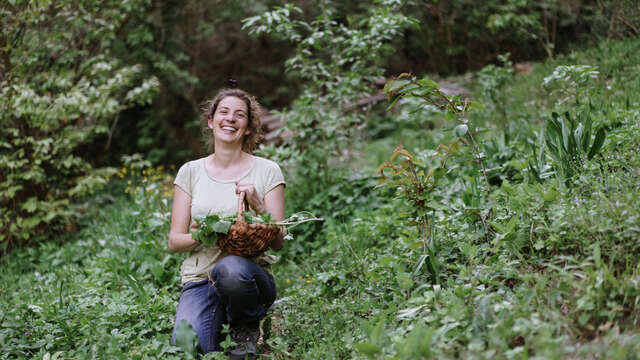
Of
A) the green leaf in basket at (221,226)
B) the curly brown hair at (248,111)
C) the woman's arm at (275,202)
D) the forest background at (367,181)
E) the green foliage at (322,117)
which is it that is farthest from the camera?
the green foliage at (322,117)

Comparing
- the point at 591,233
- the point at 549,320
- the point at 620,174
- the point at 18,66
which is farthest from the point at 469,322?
the point at 18,66

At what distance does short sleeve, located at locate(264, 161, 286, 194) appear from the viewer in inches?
101

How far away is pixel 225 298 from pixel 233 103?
1.12m

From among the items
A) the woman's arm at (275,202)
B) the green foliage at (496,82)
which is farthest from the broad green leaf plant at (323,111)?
the woman's arm at (275,202)

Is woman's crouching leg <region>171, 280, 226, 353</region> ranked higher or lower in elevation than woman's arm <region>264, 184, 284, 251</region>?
lower

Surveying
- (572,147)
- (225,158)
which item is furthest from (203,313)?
(572,147)

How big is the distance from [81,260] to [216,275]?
266cm

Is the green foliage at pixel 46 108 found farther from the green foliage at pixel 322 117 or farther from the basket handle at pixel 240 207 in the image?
the basket handle at pixel 240 207

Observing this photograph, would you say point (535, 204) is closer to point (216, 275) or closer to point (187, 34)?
point (216, 275)

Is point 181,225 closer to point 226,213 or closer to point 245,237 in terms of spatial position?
point 226,213

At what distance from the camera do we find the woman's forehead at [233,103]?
2.66 metres

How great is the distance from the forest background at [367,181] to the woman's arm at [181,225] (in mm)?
490

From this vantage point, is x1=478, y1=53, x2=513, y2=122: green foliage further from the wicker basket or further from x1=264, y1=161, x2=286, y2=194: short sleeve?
the wicker basket

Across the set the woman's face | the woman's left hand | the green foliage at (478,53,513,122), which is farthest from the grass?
the woman's face
